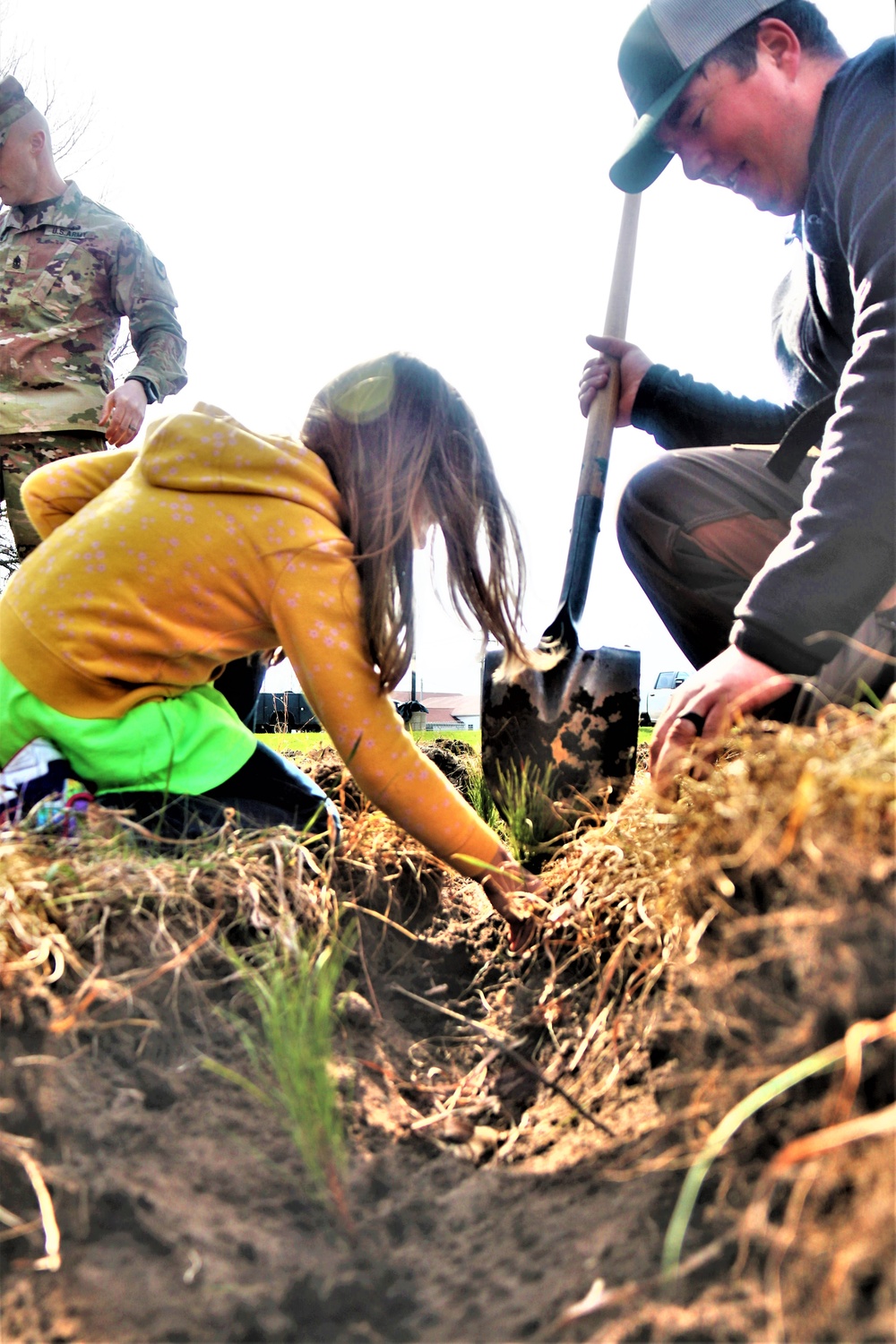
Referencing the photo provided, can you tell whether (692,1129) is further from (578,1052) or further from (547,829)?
(547,829)

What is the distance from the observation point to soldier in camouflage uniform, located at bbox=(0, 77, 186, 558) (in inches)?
135

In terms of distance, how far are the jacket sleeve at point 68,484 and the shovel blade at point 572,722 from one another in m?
1.07

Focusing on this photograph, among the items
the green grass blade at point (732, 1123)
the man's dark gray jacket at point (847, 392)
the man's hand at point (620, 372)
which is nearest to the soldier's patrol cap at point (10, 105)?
the man's hand at point (620, 372)

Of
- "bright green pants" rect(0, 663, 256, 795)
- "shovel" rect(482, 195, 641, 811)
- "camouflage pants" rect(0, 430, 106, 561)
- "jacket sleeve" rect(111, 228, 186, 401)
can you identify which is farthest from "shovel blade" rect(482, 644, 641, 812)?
"camouflage pants" rect(0, 430, 106, 561)

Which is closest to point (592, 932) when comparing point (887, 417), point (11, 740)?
point (887, 417)

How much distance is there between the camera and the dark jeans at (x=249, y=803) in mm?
1672

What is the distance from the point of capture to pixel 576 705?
91.1 inches

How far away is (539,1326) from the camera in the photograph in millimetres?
737

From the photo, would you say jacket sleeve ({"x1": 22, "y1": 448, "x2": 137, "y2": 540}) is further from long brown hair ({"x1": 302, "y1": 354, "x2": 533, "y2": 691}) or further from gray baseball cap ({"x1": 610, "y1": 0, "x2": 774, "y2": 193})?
gray baseball cap ({"x1": 610, "y1": 0, "x2": 774, "y2": 193})

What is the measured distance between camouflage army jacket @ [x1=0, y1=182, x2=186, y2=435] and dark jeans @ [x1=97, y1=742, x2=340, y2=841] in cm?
205

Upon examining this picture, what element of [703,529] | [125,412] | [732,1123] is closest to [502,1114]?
[732,1123]

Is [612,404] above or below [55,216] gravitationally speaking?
below

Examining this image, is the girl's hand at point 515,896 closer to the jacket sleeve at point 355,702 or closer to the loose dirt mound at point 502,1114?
the jacket sleeve at point 355,702

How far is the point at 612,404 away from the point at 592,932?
1657 millimetres
